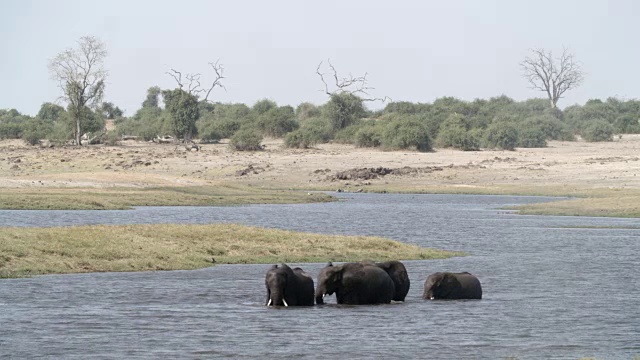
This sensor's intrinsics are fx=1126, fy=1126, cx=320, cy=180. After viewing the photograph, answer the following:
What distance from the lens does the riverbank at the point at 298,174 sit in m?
57.8

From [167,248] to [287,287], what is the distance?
8934 mm

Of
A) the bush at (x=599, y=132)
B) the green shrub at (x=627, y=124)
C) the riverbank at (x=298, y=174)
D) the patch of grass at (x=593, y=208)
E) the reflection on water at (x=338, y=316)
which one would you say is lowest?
the reflection on water at (x=338, y=316)

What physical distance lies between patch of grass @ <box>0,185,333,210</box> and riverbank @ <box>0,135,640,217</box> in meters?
0.07

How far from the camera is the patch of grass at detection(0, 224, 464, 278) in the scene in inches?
1118

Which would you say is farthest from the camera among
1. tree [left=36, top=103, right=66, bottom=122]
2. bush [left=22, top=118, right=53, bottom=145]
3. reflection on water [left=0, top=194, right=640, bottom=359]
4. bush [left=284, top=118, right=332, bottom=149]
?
tree [left=36, top=103, right=66, bottom=122]

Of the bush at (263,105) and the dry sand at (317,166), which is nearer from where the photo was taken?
the dry sand at (317,166)

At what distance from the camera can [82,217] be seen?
44844mm

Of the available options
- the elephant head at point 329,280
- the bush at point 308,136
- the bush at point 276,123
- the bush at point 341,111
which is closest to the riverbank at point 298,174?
the bush at point 308,136

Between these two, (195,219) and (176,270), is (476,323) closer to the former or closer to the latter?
(176,270)

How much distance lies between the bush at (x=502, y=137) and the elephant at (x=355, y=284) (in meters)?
67.4

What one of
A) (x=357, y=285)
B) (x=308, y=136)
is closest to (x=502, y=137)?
(x=308, y=136)

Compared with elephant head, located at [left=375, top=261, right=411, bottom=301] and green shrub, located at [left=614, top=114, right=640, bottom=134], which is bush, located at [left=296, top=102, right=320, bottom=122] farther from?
elephant head, located at [left=375, top=261, right=411, bottom=301]

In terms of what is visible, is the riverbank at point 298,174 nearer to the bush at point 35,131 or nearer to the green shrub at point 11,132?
the bush at point 35,131

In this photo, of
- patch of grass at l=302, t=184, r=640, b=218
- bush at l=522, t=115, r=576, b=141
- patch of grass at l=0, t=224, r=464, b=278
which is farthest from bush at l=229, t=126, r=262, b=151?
patch of grass at l=0, t=224, r=464, b=278
